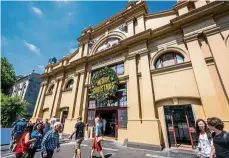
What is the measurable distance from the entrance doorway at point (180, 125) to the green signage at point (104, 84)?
15.5ft

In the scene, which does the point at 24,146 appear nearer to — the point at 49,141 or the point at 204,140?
the point at 49,141

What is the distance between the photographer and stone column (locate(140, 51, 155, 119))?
817 centimetres

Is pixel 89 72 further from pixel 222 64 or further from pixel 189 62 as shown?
pixel 222 64

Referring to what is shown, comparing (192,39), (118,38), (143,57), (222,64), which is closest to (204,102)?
(222,64)

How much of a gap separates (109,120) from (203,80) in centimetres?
792

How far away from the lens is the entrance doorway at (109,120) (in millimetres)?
10539

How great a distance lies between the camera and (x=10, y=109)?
48.3 feet

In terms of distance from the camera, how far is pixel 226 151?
2322 mm

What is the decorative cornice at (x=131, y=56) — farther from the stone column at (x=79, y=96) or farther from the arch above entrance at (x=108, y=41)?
the stone column at (x=79, y=96)

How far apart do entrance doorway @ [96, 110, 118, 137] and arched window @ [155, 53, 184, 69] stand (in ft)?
18.1

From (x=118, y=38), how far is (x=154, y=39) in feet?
13.4

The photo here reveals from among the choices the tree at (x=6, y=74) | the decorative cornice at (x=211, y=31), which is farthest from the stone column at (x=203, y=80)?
the tree at (x=6, y=74)

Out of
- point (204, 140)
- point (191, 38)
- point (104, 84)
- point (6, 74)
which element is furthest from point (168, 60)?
point (6, 74)

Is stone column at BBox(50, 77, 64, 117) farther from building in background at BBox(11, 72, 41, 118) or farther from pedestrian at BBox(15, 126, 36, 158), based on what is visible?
building in background at BBox(11, 72, 41, 118)
